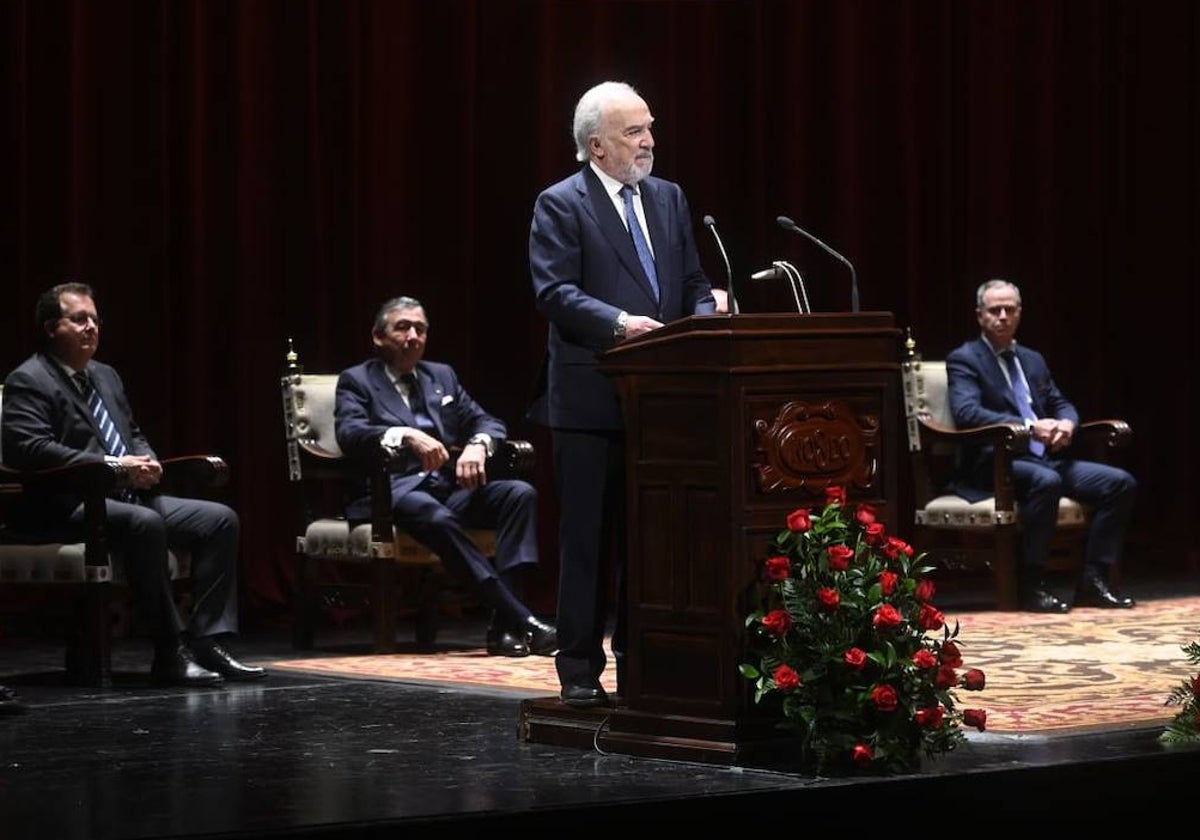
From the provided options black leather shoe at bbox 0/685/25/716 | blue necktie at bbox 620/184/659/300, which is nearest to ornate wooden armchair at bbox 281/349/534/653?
black leather shoe at bbox 0/685/25/716

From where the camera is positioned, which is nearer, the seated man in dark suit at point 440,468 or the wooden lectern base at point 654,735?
the wooden lectern base at point 654,735

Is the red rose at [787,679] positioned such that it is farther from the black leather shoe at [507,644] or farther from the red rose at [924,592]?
the black leather shoe at [507,644]

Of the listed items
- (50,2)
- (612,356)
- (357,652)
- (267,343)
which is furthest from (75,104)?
(612,356)

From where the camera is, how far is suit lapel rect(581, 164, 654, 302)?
5.00 metres

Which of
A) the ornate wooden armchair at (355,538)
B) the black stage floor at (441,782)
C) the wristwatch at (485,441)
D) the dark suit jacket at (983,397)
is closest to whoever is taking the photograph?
the black stage floor at (441,782)

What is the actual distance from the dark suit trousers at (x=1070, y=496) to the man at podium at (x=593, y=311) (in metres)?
3.55

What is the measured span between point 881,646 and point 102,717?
2169mm

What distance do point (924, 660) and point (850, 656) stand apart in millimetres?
158

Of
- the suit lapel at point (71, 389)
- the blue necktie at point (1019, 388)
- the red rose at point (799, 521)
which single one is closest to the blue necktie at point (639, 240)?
the red rose at point (799, 521)

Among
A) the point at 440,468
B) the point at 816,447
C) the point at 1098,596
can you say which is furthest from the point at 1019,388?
the point at 816,447

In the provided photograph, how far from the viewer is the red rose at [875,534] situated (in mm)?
4414

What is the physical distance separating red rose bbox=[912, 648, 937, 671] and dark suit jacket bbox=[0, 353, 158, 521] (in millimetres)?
2853

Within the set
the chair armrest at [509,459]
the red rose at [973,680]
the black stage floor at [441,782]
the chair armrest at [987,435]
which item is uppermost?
the chair armrest at [987,435]

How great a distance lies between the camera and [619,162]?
4.97m
